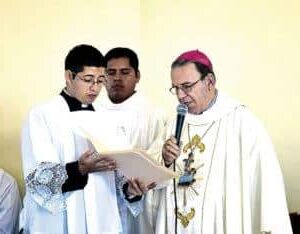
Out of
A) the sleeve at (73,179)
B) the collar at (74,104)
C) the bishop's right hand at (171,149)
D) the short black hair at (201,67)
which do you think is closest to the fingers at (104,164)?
the sleeve at (73,179)

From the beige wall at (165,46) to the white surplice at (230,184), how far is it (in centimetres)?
144

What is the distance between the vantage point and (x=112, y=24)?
5.48 meters

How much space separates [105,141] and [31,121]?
1.65ft

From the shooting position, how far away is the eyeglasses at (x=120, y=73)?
454 centimetres

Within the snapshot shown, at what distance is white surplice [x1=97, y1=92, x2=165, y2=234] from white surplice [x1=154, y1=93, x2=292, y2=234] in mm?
364

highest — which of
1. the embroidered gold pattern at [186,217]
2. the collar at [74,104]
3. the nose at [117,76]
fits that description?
the nose at [117,76]

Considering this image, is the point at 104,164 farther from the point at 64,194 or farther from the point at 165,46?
the point at 165,46

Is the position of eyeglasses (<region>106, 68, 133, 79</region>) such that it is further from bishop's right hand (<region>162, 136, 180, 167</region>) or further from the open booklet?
bishop's right hand (<region>162, 136, 180, 167</region>)

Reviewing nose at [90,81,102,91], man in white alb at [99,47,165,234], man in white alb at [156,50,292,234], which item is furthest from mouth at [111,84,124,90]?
nose at [90,81,102,91]

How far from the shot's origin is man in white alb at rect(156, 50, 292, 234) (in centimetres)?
334

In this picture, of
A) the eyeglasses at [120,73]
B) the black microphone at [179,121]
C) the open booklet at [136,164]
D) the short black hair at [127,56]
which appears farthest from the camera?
the short black hair at [127,56]

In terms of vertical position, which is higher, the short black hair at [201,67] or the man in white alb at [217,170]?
the short black hair at [201,67]

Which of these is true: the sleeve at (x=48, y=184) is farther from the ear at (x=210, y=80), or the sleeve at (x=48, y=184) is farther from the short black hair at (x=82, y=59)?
the ear at (x=210, y=80)

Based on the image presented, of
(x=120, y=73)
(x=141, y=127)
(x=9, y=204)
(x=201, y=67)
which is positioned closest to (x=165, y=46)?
(x=120, y=73)
